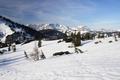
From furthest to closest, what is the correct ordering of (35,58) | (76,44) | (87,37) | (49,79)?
(87,37), (76,44), (35,58), (49,79)

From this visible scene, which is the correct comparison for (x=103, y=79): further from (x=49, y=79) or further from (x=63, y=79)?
(x=49, y=79)

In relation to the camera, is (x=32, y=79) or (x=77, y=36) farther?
(x=77, y=36)

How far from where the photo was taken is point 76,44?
6588 centimetres

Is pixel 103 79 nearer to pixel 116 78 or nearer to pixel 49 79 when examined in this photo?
pixel 116 78

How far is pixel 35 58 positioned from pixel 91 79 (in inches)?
1098

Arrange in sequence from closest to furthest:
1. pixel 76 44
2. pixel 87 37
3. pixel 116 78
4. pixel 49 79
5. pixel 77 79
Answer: pixel 116 78 < pixel 77 79 < pixel 49 79 < pixel 76 44 < pixel 87 37

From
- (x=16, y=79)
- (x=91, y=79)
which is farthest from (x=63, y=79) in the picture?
(x=16, y=79)

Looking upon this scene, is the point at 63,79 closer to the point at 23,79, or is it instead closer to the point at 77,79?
the point at 77,79

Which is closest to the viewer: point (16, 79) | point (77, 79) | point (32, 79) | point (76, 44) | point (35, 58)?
point (77, 79)

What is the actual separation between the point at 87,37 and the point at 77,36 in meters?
31.8

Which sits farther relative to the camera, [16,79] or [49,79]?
[16,79]

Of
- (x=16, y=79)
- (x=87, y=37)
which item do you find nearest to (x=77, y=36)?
(x=87, y=37)

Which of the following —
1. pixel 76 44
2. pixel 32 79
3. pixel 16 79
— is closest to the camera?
pixel 32 79

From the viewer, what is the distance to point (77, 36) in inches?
2692
